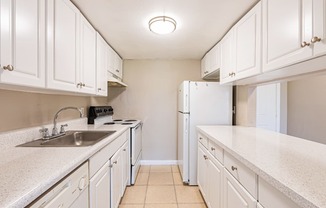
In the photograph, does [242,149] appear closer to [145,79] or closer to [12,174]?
[12,174]

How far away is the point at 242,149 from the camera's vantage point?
1.33 m

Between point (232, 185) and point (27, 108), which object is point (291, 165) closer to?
point (232, 185)

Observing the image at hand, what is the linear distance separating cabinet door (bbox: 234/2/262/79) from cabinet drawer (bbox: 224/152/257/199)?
0.78 meters

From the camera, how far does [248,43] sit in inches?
68.3

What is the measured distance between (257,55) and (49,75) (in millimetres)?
1618

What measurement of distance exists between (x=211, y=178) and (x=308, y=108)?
102 inches

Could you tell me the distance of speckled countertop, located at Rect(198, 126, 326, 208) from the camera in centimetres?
70

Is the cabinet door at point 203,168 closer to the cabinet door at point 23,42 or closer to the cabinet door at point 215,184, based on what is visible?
the cabinet door at point 215,184

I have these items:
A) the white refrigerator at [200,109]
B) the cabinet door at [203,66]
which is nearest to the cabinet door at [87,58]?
the white refrigerator at [200,109]

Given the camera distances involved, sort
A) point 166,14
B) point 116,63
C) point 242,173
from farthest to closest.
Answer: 1. point 116,63
2. point 166,14
3. point 242,173

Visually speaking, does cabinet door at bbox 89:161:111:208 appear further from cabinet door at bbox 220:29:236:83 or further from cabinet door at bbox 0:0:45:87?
cabinet door at bbox 220:29:236:83

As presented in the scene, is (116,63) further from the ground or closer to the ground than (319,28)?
further from the ground

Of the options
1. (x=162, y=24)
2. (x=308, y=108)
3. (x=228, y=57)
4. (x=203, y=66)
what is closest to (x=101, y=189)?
(x=162, y=24)

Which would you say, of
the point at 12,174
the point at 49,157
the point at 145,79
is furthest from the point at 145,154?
the point at 12,174
